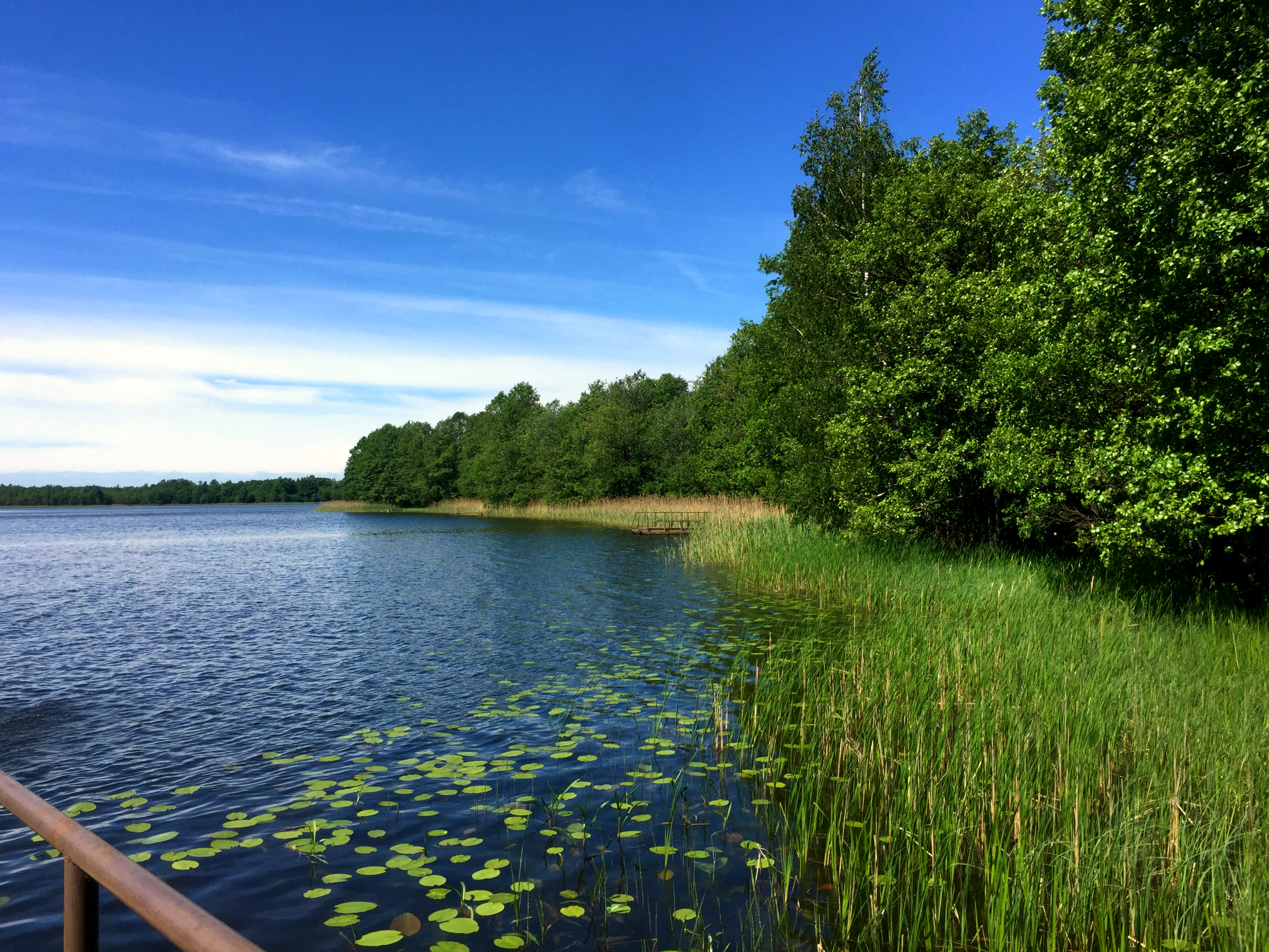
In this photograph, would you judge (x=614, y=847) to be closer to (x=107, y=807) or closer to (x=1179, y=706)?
(x=107, y=807)

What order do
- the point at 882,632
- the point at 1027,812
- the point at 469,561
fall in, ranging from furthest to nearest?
1. the point at 469,561
2. the point at 882,632
3. the point at 1027,812

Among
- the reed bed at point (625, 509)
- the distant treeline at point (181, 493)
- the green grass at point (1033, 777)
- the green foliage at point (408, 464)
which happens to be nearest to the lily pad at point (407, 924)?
the green grass at point (1033, 777)

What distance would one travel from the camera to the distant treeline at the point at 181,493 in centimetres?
15075

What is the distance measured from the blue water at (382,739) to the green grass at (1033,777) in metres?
1.06

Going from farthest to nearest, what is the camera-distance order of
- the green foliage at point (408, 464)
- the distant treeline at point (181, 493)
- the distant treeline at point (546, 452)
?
the distant treeline at point (181, 493), the green foliage at point (408, 464), the distant treeline at point (546, 452)

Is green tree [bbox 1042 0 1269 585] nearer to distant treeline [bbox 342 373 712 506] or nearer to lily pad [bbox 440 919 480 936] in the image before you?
lily pad [bbox 440 919 480 936]

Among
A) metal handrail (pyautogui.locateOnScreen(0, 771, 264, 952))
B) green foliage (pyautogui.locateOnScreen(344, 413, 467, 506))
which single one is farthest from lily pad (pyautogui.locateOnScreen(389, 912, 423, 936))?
green foliage (pyautogui.locateOnScreen(344, 413, 467, 506))

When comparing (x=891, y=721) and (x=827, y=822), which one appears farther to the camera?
(x=891, y=721)

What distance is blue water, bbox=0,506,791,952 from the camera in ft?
19.5

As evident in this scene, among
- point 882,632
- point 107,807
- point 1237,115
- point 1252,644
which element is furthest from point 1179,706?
point 107,807

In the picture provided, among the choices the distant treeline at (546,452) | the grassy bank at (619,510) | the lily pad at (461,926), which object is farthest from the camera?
the distant treeline at (546,452)

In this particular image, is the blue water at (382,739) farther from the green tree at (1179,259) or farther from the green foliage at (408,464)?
the green foliage at (408,464)

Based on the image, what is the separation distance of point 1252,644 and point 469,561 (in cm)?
3005

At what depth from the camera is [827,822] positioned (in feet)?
23.3
